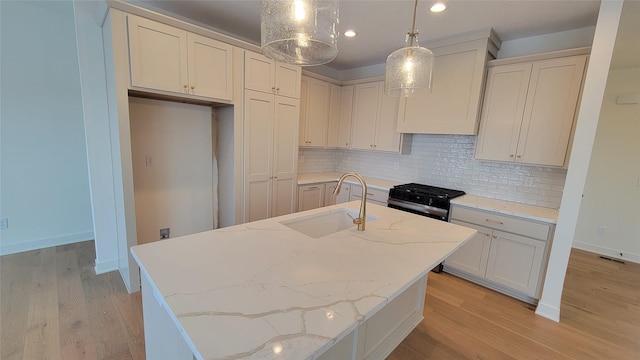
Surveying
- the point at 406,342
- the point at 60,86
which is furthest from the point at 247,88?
the point at 406,342

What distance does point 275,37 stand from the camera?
44.8 inches

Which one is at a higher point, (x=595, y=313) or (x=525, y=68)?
(x=525, y=68)

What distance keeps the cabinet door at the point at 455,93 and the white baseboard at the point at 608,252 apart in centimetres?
284

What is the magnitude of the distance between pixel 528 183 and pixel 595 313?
50.6 inches

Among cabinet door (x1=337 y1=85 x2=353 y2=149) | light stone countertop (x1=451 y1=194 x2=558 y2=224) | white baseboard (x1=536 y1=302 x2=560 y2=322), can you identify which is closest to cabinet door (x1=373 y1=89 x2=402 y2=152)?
cabinet door (x1=337 y1=85 x2=353 y2=149)

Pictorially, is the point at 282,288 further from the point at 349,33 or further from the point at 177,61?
the point at 349,33

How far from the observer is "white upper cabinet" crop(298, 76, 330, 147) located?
3.71 meters

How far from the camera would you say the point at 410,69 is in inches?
64.7

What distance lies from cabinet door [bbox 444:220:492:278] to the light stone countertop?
22 centimetres

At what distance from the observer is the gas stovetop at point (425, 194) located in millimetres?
2866

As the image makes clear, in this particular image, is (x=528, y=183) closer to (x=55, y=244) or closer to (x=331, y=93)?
(x=331, y=93)

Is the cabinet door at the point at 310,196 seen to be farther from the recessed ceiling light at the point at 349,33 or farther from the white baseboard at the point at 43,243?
the white baseboard at the point at 43,243

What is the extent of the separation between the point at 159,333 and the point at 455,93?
3280mm

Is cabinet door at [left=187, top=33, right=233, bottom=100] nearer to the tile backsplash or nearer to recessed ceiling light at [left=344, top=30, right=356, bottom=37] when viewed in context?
recessed ceiling light at [left=344, top=30, right=356, bottom=37]
